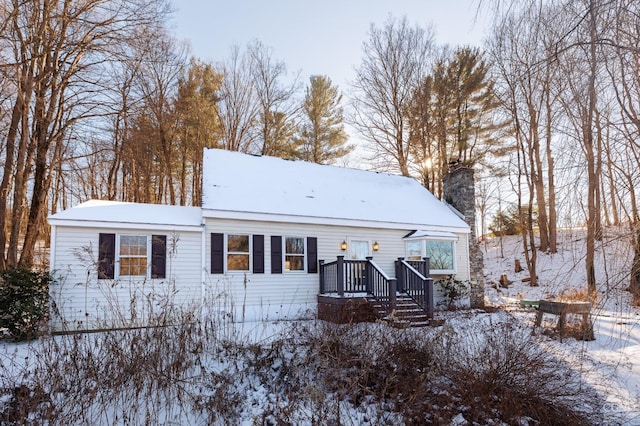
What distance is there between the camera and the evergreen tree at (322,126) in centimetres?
2194

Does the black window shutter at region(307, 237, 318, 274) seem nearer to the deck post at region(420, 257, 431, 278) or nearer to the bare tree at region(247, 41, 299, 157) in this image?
the deck post at region(420, 257, 431, 278)

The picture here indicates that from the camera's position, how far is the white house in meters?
9.30

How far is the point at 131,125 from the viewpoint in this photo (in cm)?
1803

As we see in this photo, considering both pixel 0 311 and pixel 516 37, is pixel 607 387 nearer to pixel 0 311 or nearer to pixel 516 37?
pixel 516 37

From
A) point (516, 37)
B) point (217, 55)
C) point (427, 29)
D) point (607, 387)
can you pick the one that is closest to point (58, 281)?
point (516, 37)

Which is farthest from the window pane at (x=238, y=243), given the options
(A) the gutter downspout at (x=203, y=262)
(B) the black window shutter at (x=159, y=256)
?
(B) the black window shutter at (x=159, y=256)

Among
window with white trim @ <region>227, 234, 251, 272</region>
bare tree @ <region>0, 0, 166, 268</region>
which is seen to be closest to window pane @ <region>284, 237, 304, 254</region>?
window with white trim @ <region>227, 234, 251, 272</region>

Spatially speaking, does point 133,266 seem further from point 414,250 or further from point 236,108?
point 236,108

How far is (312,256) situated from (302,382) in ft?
20.2

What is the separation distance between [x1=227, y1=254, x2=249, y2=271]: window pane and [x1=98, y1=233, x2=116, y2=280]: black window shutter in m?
2.67

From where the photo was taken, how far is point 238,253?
35.7ft

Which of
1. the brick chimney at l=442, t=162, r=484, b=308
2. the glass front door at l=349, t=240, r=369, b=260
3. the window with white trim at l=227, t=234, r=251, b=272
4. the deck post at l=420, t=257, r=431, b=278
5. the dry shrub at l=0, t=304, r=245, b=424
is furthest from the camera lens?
the brick chimney at l=442, t=162, r=484, b=308

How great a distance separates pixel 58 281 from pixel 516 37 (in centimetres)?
961

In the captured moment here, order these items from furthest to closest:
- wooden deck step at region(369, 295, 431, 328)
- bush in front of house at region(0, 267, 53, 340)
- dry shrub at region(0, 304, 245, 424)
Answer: wooden deck step at region(369, 295, 431, 328) → bush in front of house at region(0, 267, 53, 340) → dry shrub at region(0, 304, 245, 424)
